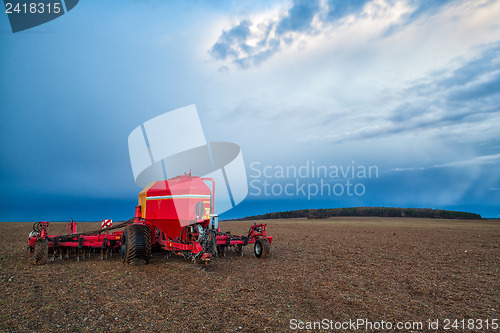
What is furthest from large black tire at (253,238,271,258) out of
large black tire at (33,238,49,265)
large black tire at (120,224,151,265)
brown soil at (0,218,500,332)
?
large black tire at (33,238,49,265)

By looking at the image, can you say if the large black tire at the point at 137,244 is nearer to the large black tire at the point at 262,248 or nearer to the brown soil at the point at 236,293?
the brown soil at the point at 236,293

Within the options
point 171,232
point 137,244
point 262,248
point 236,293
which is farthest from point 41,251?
point 262,248

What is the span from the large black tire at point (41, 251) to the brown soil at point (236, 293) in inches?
12.9

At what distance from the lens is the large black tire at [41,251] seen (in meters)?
11.6

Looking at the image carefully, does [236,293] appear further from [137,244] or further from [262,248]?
[262,248]

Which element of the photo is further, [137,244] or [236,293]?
[137,244]

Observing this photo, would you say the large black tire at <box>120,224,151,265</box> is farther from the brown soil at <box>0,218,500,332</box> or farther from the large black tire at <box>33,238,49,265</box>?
the large black tire at <box>33,238,49,265</box>

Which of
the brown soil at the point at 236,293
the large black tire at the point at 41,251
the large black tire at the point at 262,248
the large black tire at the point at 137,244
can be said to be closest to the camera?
the brown soil at the point at 236,293

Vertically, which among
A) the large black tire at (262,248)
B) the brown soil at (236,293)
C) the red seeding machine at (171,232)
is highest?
the red seeding machine at (171,232)

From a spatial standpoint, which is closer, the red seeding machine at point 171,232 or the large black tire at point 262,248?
the red seeding machine at point 171,232

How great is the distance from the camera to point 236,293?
26.2 feet

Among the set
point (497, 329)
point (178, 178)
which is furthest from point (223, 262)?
point (497, 329)

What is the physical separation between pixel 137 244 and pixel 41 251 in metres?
3.68

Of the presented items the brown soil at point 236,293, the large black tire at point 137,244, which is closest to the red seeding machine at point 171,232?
the large black tire at point 137,244
